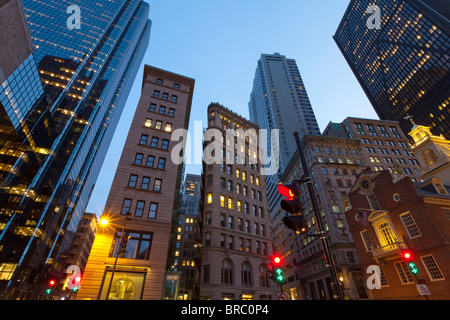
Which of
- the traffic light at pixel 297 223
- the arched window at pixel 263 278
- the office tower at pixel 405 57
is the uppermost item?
the office tower at pixel 405 57

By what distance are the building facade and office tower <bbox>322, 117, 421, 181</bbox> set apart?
42047mm

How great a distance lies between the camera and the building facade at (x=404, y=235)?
25719 millimetres

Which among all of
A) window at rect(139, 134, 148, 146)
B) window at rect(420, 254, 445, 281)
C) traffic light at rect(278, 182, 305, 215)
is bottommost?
traffic light at rect(278, 182, 305, 215)

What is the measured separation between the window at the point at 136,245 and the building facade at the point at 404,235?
28036mm

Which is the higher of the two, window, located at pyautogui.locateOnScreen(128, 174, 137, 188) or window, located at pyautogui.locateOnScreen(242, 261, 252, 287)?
window, located at pyautogui.locateOnScreen(128, 174, 137, 188)

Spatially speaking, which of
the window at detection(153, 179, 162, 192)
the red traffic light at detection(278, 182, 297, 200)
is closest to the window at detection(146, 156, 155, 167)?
the window at detection(153, 179, 162, 192)

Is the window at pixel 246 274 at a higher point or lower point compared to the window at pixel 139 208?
lower

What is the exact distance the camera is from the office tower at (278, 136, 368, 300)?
164 ft

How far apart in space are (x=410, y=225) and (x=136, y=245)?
34.4 meters

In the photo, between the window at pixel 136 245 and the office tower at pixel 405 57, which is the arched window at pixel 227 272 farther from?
the office tower at pixel 405 57

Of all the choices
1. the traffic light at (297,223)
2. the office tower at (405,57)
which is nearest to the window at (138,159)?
the traffic light at (297,223)

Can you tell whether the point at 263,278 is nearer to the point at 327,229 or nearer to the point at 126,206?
the point at 327,229

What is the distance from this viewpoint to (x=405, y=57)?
130 meters

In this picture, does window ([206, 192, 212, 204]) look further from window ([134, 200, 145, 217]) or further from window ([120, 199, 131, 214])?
window ([120, 199, 131, 214])
